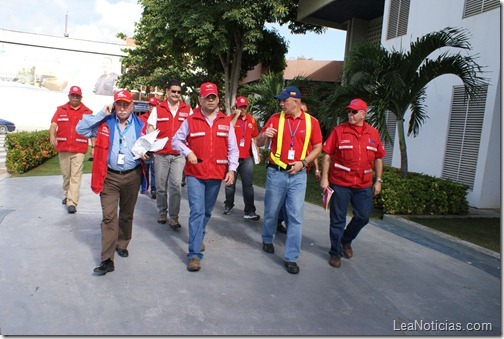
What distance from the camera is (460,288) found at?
4.35m

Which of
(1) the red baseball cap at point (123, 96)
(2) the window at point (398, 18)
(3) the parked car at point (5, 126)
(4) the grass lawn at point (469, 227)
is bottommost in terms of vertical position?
(3) the parked car at point (5, 126)

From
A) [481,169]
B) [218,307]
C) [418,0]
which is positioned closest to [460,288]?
[218,307]

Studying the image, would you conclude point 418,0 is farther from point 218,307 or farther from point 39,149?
point 39,149

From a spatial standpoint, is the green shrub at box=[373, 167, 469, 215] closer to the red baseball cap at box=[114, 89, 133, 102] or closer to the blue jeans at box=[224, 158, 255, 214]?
the blue jeans at box=[224, 158, 255, 214]

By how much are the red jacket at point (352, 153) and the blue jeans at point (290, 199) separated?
47 centimetres

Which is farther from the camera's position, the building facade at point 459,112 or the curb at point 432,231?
the building facade at point 459,112

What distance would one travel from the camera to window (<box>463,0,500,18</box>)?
8.95m

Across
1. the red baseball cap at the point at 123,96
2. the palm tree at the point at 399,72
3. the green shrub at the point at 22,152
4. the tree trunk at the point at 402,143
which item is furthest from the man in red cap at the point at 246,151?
the green shrub at the point at 22,152

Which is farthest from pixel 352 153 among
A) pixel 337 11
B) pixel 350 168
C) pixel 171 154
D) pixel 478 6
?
pixel 337 11

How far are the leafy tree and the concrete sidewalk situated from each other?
37.2 feet

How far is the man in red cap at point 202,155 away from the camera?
14.2ft

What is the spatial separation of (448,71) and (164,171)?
18.7 ft

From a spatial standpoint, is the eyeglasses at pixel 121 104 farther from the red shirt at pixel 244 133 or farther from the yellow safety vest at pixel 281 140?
the red shirt at pixel 244 133

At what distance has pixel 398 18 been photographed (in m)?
12.3
